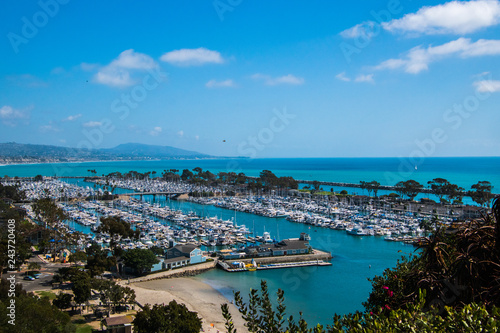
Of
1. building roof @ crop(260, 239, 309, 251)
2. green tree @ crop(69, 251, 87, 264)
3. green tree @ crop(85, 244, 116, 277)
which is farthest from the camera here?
building roof @ crop(260, 239, 309, 251)

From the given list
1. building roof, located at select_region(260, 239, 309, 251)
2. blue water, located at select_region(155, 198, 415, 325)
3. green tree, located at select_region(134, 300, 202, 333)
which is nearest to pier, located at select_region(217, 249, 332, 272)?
blue water, located at select_region(155, 198, 415, 325)

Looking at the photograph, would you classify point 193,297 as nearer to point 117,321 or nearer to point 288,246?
point 117,321

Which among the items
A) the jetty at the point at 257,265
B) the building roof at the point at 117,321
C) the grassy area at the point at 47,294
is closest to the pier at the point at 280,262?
the jetty at the point at 257,265

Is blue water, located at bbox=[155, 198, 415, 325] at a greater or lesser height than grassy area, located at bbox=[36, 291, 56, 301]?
lesser

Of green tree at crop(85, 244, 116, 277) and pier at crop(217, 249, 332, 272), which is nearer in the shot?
green tree at crop(85, 244, 116, 277)

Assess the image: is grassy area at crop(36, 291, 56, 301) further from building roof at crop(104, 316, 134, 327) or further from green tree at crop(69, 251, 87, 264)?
building roof at crop(104, 316, 134, 327)

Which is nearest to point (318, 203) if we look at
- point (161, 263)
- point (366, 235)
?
point (366, 235)

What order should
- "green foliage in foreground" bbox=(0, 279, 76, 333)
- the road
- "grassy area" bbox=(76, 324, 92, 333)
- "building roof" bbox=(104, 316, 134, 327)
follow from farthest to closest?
the road → "grassy area" bbox=(76, 324, 92, 333) → "building roof" bbox=(104, 316, 134, 327) → "green foliage in foreground" bbox=(0, 279, 76, 333)

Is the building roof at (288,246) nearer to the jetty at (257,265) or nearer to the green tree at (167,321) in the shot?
the jetty at (257,265)
